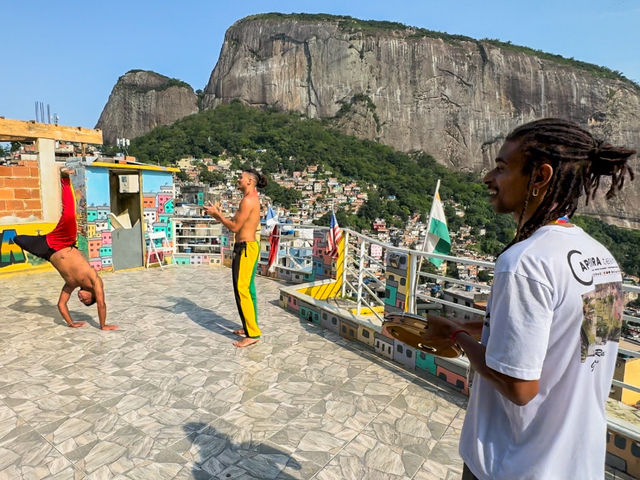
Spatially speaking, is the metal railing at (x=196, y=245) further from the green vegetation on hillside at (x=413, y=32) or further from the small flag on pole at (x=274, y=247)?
the green vegetation on hillside at (x=413, y=32)

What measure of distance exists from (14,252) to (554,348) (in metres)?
9.56

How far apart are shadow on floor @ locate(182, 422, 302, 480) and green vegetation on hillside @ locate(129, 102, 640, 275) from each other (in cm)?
3500

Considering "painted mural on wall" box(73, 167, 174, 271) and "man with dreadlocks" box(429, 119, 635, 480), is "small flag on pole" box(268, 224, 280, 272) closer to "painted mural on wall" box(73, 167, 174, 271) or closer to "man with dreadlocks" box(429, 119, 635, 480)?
"painted mural on wall" box(73, 167, 174, 271)

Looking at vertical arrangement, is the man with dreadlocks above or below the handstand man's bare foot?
above

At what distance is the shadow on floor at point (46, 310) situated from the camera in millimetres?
4974

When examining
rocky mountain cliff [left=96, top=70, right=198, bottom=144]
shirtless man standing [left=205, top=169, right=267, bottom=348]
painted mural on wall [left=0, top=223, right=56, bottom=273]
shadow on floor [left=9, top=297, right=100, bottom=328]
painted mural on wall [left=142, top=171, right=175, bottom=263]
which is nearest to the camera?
shirtless man standing [left=205, top=169, right=267, bottom=348]

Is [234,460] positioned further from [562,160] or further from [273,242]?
[273,242]

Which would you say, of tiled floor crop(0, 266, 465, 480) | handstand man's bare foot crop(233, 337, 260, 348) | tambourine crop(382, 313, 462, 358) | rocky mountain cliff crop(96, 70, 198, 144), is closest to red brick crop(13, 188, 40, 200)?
tiled floor crop(0, 266, 465, 480)

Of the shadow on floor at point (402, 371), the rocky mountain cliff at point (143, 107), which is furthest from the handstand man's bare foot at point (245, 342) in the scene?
the rocky mountain cliff at point (143, 107)

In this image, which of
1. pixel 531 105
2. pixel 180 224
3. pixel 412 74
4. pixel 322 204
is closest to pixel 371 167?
pixel 322 204

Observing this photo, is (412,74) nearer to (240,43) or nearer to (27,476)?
(240,43)

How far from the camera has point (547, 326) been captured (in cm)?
82

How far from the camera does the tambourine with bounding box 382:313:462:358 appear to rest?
114cm

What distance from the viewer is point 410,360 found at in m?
3.75
